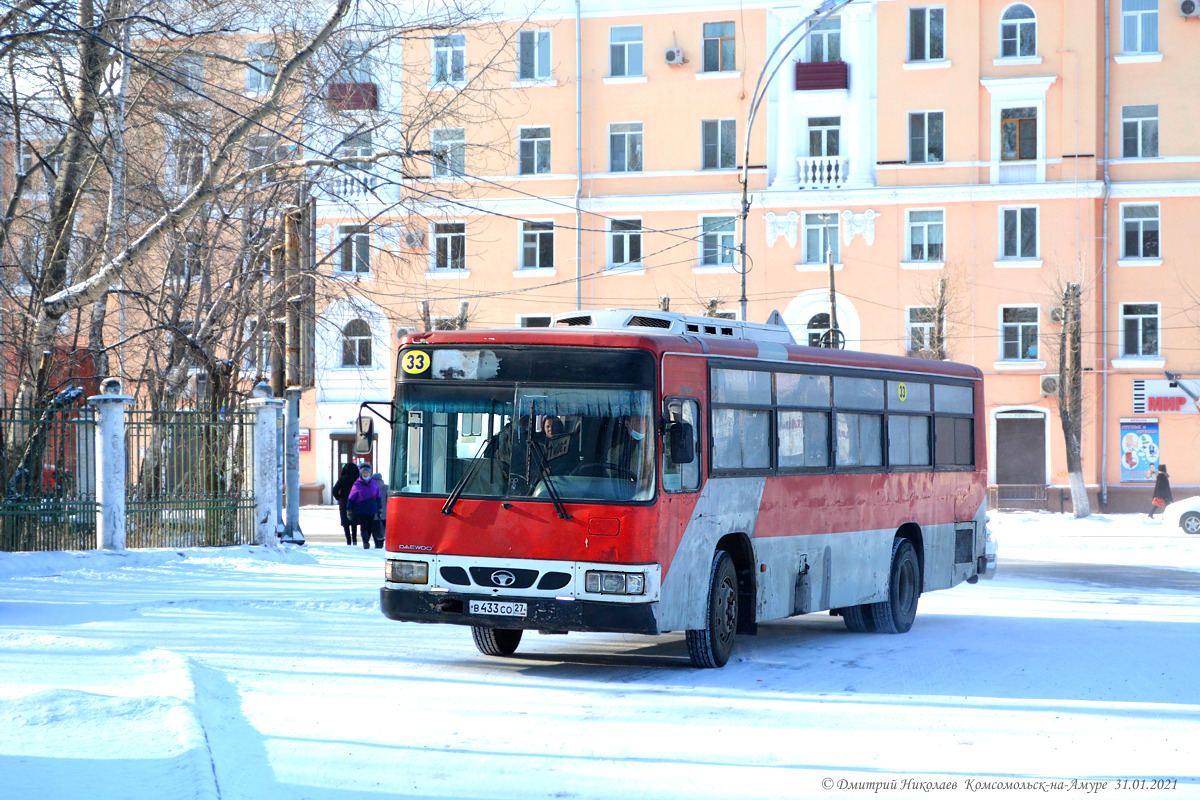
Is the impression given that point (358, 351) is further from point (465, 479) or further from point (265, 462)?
point (465, 479)

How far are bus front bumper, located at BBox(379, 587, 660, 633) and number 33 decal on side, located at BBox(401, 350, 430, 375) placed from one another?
172 centimetres

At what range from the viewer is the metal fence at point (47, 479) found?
18578mm

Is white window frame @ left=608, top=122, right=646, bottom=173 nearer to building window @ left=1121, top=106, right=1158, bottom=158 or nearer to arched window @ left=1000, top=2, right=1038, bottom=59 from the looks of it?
arched window @ left=1000, top=2, right=1038, bottom=59

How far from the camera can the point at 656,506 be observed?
10.2 m

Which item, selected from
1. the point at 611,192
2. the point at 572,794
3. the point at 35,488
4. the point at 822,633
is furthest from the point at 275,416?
the point at 611,192

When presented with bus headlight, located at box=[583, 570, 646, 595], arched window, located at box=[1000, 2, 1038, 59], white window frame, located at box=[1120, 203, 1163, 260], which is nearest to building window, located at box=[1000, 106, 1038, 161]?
arched window, located at box=[1000, 2, 1038, 59]

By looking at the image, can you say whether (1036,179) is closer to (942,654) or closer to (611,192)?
(611,192)

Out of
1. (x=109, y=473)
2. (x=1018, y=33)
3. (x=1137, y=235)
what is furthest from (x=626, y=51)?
(x=109, y=473)

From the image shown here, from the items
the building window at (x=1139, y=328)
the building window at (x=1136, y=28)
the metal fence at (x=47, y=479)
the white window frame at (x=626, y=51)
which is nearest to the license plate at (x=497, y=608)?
the metal fence at (x=47, y=479)

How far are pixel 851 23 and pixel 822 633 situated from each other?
31.4 metres

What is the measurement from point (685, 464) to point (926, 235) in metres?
33.2

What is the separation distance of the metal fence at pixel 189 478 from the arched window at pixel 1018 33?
29.2 meters

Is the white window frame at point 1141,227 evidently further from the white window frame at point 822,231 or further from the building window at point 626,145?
the building window at point 626,145

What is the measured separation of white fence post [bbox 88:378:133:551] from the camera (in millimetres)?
19078
